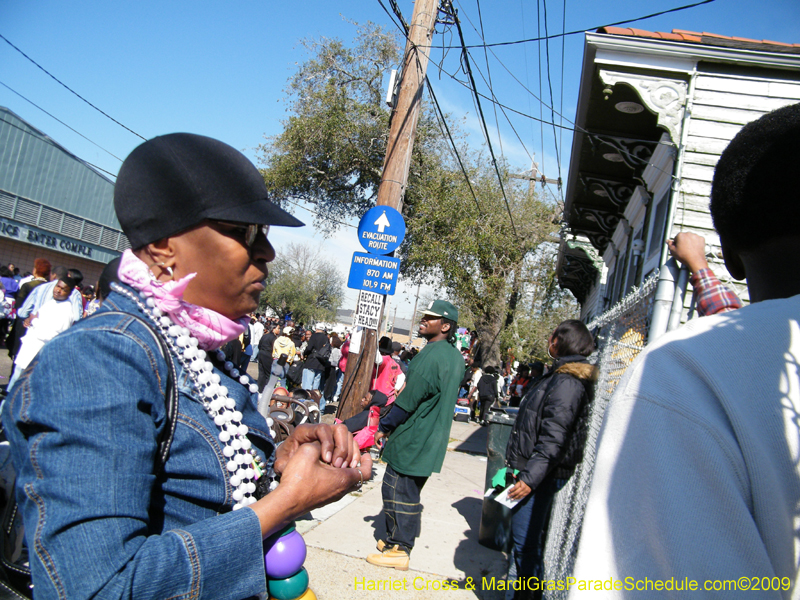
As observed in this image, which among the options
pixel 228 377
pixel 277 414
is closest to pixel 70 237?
pixel 277 414

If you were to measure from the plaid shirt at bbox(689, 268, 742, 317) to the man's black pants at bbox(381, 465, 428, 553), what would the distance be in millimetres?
3042

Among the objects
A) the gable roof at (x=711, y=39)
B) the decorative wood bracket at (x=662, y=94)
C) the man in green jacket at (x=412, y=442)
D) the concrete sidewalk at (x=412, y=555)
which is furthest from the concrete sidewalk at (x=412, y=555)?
the gable roof at (x=711, y=39)

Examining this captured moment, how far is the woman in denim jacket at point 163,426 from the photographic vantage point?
900 mm

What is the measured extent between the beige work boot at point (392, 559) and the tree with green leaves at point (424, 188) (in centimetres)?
1242

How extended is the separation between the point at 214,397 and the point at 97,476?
1.08 ft

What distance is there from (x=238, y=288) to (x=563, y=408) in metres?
2.69

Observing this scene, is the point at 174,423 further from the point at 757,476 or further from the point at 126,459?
the point at 757,476

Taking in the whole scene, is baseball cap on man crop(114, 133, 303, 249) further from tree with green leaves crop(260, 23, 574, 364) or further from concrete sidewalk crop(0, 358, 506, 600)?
tree with green leaves crop(260, 23, 574, 364)

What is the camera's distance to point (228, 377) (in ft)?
4.44

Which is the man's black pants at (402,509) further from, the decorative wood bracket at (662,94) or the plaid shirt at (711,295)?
the decorative wood bracket at (662,94)

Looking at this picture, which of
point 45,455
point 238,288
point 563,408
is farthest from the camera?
point 563,408

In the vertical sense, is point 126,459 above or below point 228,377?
below

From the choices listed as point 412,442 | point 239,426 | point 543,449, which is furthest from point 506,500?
point 239,426

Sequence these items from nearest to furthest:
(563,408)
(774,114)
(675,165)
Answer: (774,114), (563,408), (675,165)
